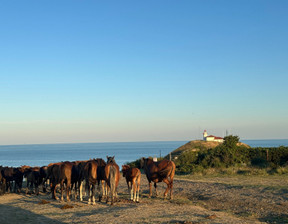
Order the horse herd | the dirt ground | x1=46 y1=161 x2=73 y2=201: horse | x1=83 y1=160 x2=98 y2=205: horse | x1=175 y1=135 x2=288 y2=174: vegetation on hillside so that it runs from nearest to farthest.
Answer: the dirt ground
the horse herd
x1=83 y1=160 x2=98 y2=205: horse
x1=46 y1=161 x2=73 y2=201: horse
x1=175 y1=135 x2=288 y2=174: vegetation on hillside

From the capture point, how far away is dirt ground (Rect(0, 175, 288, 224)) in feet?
42.1

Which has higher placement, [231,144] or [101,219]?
[231,144]

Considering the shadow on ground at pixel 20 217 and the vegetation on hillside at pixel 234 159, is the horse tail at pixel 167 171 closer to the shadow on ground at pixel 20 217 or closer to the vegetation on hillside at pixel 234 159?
the shadow on ground at pixel 20 217

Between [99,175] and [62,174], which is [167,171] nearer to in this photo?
[99,175]

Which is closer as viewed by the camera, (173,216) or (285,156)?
(173,216)

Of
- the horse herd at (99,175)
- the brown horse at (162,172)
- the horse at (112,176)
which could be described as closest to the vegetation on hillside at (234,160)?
the brown horse at (162,172)

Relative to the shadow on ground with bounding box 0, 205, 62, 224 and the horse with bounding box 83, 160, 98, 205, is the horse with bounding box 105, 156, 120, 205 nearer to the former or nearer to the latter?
the horse with bounding box 83, 160, 98, 205

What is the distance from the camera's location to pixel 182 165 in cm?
3591

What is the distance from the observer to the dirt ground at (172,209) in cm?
1284

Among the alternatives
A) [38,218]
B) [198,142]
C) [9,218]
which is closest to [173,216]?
[38,218]

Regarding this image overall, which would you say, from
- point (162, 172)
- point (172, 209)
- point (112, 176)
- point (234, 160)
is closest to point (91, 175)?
point (112, 176)

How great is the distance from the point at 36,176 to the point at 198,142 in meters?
39.8

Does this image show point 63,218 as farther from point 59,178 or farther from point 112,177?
point 59,178

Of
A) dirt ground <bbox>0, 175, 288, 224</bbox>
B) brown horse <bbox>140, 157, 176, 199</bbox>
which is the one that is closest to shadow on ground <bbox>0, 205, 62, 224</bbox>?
dirt ground <bbox>0, 175, 288, 224</bbox>
